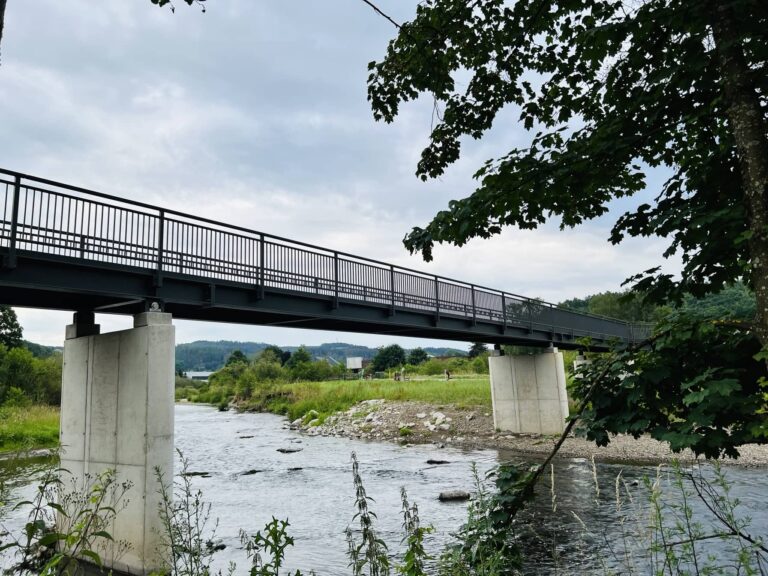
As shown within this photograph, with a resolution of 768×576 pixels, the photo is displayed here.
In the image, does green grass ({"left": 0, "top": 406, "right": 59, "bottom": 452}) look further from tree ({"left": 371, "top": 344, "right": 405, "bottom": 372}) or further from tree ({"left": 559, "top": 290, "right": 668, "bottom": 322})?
tree ({"left": 371, "top": 344, "right": 405, "bottom": 372})

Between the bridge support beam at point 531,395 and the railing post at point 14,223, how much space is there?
26606mm

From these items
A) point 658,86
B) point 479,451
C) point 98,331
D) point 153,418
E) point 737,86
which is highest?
point 658,86

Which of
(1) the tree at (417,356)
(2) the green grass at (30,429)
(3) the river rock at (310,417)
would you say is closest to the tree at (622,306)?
(3) the river rock at (310,417)

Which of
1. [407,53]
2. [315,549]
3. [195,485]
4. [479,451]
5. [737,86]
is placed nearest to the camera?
[737,86]

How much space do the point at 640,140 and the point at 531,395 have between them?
2779 cm

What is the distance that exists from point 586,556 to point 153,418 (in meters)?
9.04

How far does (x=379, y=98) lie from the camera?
646 centimetres

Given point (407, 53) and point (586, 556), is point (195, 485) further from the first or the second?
point (407, 53)

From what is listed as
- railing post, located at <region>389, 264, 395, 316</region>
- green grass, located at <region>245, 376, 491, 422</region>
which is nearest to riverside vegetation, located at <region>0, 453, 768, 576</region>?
railing post, located at <region>389, 264, 395, 316</region>

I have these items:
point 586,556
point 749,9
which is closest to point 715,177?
point 749,9

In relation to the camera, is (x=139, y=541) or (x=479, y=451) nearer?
(x=139, y=541)

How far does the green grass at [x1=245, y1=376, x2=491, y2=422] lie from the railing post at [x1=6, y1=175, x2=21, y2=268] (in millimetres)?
31300

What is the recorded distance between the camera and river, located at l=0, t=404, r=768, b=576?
10789 mm

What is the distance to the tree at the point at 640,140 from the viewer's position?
4324 millimetres
